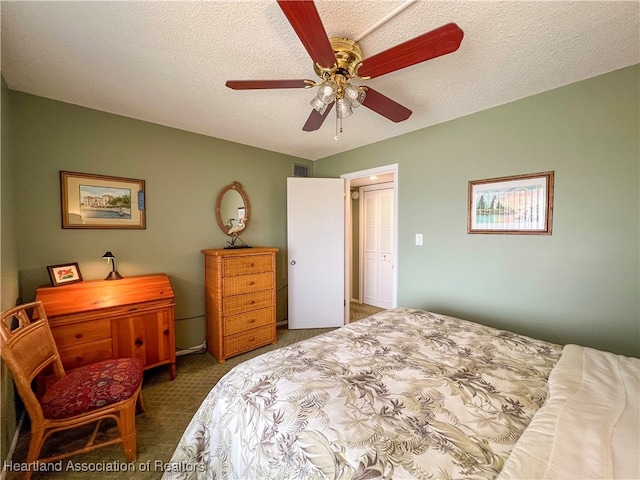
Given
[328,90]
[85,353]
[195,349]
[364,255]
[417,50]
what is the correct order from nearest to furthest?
[417,50] → [328,90] → [85,353] → [195,349] → [364,255]

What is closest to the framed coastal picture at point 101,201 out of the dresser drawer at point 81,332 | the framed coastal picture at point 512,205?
the dresser drawer at point 81,332

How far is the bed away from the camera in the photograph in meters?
0.68

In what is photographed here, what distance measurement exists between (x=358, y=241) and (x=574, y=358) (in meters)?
3.42

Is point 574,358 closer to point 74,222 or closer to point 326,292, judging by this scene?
point 326,292

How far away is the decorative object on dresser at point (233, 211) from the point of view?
113 inches

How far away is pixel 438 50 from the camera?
1082 mm

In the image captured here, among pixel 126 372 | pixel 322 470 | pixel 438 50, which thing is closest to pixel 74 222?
pixel 126 372

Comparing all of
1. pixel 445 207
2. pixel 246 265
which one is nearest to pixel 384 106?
pixel 445 207

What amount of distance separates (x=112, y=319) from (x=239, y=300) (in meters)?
1.01

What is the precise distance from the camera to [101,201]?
7.18 ft

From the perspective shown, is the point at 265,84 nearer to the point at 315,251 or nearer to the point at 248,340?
the point at 315,251

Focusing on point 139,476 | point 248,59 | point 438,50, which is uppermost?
point 248,59

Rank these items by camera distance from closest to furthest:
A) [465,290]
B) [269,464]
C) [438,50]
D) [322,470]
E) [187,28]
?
1. [322,470]
2. [269,464]
3. [438,50]
4. [187,28]
5. [465,290]

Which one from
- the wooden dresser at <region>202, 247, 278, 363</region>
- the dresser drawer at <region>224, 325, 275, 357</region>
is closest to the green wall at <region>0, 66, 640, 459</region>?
the wooden dresser at <region>202, 247, 278, 363</region>
